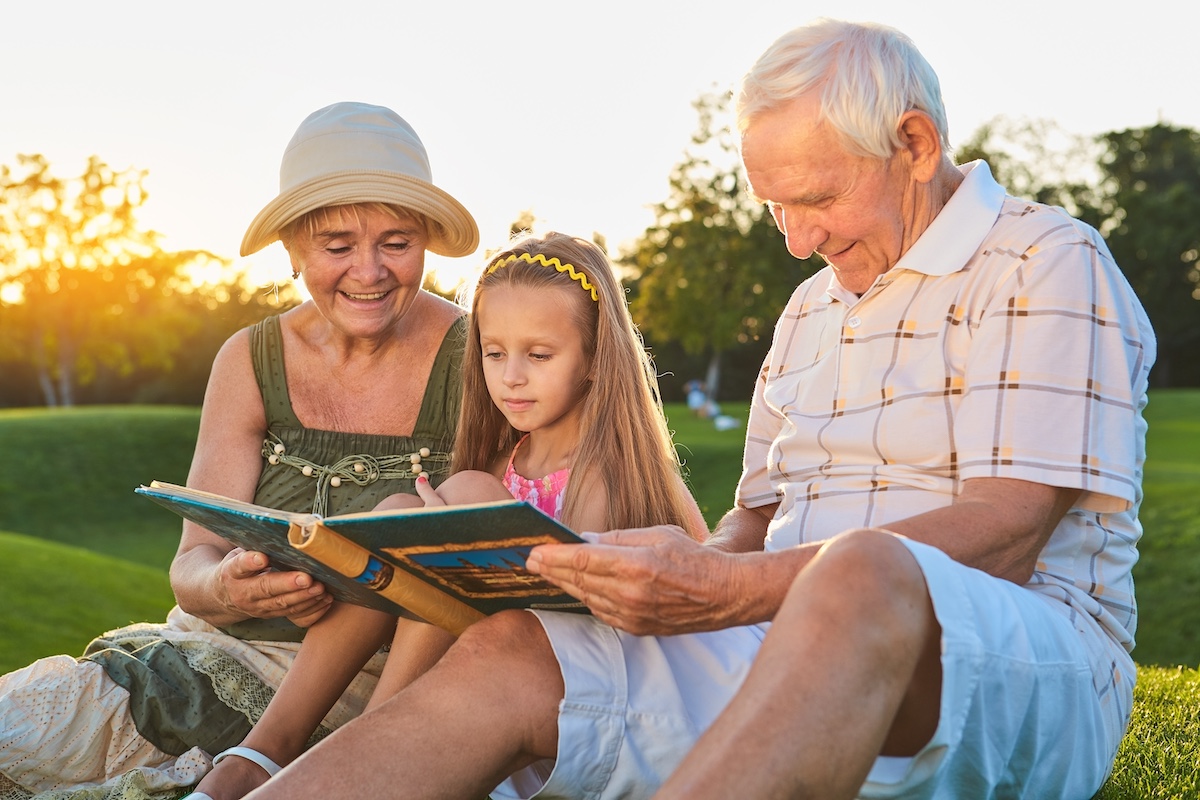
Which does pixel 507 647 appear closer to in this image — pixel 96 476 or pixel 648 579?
pixel 648 579

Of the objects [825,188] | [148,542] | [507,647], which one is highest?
[825,188]

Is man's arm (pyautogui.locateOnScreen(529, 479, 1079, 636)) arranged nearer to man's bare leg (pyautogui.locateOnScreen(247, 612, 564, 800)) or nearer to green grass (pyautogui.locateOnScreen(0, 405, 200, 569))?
man's bare leg (pyautogui.locateOnScreen(247, 612, 564, 800))

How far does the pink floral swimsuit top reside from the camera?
3201 mm

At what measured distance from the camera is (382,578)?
2279 mm

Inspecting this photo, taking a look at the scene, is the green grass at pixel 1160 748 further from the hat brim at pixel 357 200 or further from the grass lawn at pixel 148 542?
the hat brim at pixel 357 200

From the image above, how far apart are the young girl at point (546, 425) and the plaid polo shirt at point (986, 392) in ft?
1.31

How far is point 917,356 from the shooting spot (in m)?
2.58

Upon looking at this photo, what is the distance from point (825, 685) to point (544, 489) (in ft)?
5.32

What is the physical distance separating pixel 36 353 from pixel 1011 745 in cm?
4366

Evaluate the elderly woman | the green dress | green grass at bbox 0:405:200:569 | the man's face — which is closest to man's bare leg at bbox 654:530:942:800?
the man's face

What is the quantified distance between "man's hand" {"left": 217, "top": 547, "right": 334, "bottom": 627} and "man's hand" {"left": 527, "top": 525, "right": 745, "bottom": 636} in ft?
2.73

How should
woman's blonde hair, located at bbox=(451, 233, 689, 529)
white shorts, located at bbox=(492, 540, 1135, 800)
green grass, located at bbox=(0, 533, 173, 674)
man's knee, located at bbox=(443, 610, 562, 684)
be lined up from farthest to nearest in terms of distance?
green grass, located at bbox=(0, 533, 173, 674), woman's blonde hair, located at bbox=(451, 233, 689, 529), man's knee, located at bbox=(443, 610, 562, 684), white shorts, located at bbox=(492, 540, 1135, 800)

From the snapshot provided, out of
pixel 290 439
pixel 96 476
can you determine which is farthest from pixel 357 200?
pixel 96 476

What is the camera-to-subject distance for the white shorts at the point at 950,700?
6.12 feet
